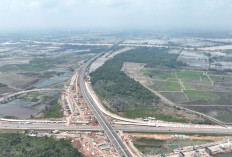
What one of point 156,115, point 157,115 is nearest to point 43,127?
point 156,115

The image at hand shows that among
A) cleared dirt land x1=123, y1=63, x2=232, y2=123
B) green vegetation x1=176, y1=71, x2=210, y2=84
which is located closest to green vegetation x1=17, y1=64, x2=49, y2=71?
cleared dirt land x1=123, y1=63, x2=232, y2=123

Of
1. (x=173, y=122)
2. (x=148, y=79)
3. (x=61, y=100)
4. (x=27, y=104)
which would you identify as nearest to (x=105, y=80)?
(x=148, y=79)

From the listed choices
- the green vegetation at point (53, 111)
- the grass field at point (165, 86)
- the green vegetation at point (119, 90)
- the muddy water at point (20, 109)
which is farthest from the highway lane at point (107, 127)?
the grass field at point (165, 86)

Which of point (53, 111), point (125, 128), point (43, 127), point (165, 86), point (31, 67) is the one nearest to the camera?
point (125, 128)

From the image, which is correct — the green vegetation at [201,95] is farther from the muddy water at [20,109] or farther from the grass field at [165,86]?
the muddy water at [20,109]

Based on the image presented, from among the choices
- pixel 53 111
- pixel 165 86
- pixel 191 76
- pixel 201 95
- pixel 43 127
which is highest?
pixel 191 76

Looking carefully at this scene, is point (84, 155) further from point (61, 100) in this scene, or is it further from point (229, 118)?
point (229, 118)

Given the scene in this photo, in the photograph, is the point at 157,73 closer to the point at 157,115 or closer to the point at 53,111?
the point at 157,115
